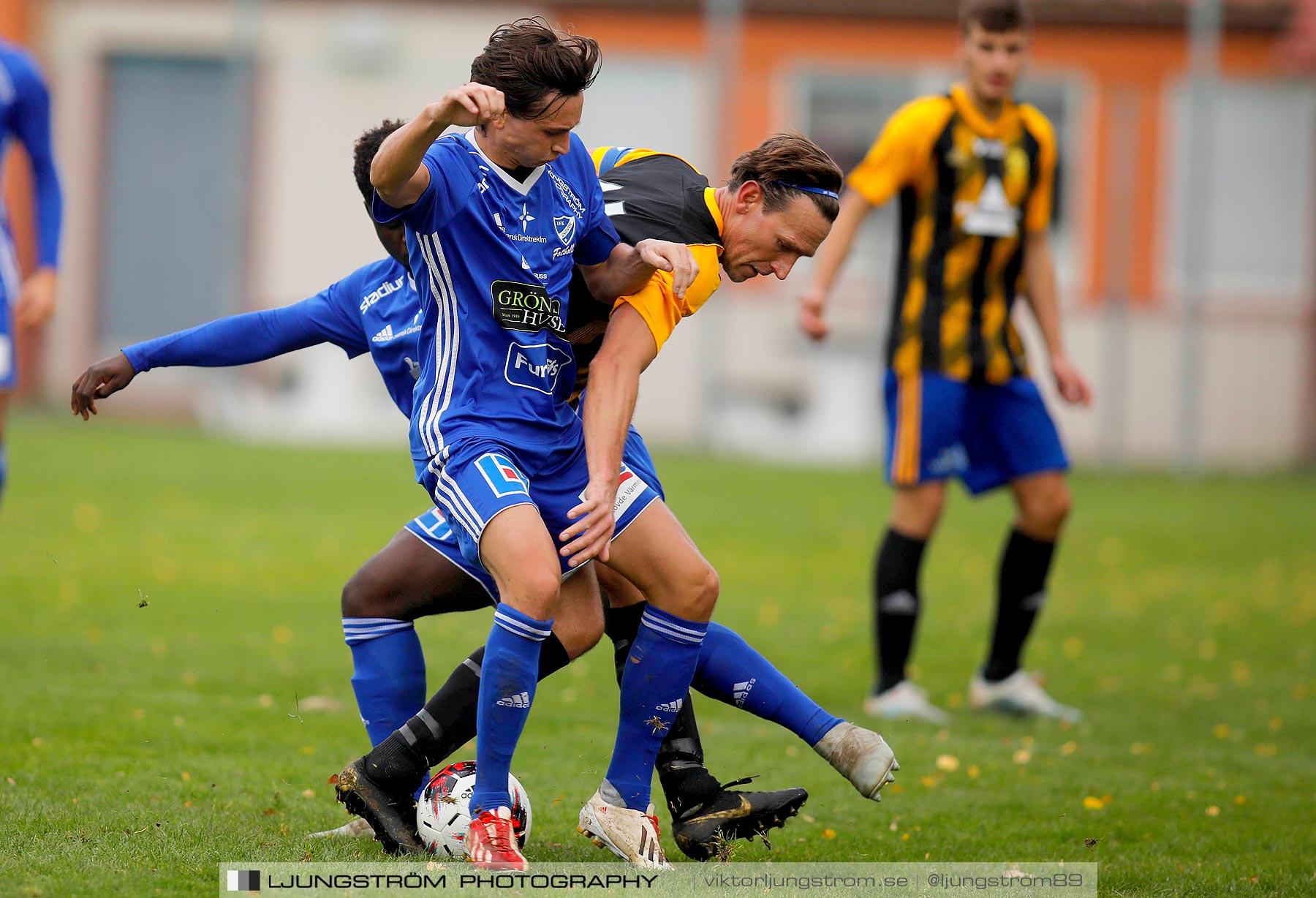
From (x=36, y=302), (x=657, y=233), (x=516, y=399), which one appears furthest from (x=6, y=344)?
(x=657, y=233)

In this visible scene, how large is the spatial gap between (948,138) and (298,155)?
1265 cm

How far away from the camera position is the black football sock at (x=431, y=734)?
12.7 feet

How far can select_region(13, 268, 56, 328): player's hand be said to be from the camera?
593 cm

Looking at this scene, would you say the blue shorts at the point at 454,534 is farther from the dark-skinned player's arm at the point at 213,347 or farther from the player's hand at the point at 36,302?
the player's hand at the point at 36,302

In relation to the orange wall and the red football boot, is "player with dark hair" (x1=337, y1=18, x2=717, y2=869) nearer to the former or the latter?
the red football boot

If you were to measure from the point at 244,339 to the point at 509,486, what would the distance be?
985 mm

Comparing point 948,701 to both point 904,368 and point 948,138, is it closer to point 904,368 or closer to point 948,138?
point 904,368

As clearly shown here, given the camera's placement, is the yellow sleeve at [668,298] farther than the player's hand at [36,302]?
No

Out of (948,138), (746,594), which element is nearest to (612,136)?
(746,594)

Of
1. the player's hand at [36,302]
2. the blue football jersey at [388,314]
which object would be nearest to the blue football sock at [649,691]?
the blue football jersey at [388,314]

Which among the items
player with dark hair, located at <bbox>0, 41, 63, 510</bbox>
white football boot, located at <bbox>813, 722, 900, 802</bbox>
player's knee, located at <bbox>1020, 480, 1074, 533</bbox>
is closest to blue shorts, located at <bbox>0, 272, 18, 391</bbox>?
player with dark hair, located at <bbox>0, 41, 63, 510</bbox>

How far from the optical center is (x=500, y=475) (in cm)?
368

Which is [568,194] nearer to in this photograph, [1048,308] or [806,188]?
[806,188]

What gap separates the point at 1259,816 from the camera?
468 cm
